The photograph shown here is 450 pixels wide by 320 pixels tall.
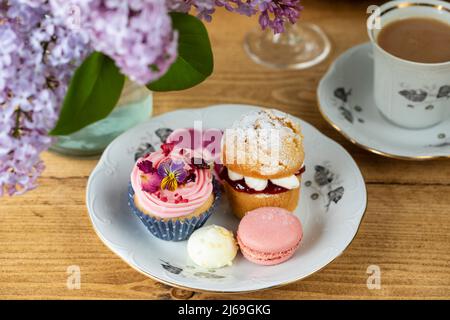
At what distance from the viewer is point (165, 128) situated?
1.26 m

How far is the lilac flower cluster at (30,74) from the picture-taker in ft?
2.58

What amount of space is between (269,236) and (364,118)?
0.43 m

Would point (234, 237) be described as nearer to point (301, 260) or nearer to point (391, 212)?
point (301, 260)

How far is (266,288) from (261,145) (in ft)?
0.80

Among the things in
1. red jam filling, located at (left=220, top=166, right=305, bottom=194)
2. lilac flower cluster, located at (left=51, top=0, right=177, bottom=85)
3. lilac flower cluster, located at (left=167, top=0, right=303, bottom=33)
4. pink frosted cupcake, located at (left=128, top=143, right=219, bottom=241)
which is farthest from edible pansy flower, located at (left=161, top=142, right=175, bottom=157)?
lilac flower cluster, located at (left=51, top=0, right=177, bottom=85)

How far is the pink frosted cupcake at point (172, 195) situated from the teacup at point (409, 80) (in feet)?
1.32

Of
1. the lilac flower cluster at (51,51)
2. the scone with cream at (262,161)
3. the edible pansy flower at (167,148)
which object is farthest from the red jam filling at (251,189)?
the lilac flower cluster at (51,51)

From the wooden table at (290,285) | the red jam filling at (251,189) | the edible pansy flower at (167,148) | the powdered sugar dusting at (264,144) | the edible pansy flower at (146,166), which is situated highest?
the powdered sugar dusting at (264,144)

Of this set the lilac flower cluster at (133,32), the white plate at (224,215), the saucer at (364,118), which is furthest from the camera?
the saucer at (364,118)

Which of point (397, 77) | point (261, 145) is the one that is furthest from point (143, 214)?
point (397, 77)

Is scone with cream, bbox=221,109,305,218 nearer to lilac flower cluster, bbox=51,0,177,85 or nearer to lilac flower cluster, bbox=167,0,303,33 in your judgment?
lilac flower cluster, bbox=167,0,303,33

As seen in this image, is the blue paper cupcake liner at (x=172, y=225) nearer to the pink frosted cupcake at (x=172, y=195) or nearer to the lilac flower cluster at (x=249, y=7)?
the pink frosted cupcake at (x=172, y=195)

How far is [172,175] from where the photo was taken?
108 centimetres

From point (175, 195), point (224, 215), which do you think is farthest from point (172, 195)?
point (224, 215)
